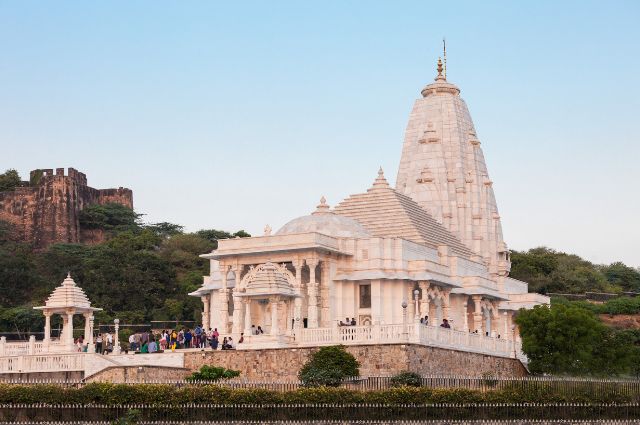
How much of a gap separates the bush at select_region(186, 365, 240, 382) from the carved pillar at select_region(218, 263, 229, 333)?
898cm

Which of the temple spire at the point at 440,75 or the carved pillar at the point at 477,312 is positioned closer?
the carved pillar at the point at 477,312

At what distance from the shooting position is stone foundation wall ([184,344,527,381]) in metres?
45.3

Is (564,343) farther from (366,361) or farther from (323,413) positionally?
(323,413)

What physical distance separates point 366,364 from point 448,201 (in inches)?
913

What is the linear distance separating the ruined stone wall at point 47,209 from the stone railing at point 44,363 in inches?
2762

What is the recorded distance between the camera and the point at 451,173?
68188 millimetres

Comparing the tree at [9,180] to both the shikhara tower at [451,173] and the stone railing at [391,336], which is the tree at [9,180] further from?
the stone railing at [391,336]

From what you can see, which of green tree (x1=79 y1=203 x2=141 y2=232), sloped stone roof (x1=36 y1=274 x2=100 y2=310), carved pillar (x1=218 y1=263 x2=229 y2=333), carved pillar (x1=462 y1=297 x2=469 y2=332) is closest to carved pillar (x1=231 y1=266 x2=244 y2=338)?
carved pillar (x1=218 y1=263 x2=229 y2=333)

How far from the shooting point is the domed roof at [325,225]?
55.8 m

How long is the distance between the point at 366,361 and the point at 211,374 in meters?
5.23

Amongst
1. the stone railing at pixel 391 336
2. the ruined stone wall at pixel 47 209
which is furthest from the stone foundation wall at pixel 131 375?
the ruined stone wall at pixel 47 209

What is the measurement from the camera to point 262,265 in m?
52.7

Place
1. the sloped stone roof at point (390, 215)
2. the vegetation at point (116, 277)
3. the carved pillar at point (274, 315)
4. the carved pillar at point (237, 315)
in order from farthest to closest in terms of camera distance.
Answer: the vegetation at point (116, 277), the sloped stone roof at point (390, 215), the carved pillar at point (237, 315), the carved pillar at point (274, 315)

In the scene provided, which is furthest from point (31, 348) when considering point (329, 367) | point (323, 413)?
point (323, 413)
